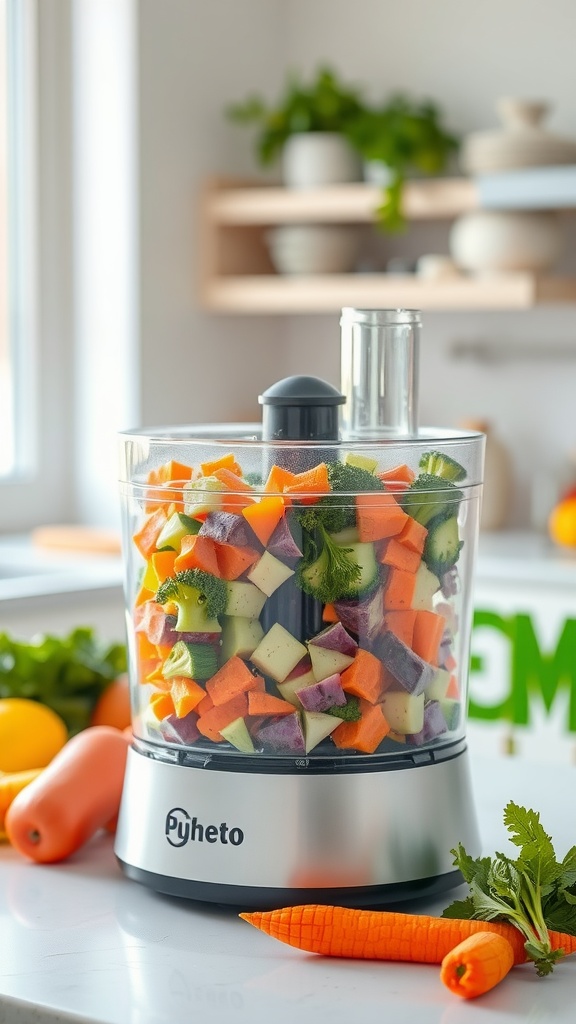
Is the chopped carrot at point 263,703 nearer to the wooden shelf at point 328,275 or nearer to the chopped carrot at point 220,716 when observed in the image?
the chopped carrot at point 220,716

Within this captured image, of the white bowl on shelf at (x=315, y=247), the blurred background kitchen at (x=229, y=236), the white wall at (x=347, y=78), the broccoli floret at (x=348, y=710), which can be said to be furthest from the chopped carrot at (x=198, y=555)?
the white bowl on shelf at (x=315, y=247)

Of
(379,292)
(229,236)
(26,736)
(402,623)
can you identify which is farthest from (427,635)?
(229,236)

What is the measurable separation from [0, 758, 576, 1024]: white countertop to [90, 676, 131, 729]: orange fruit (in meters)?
0.29

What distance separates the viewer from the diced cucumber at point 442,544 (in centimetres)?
81

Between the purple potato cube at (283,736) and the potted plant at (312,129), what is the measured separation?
238 cm

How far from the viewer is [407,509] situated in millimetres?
796

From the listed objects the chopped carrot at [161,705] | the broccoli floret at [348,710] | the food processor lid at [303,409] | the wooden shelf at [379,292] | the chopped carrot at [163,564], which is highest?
the wooden shelf at [379,292]

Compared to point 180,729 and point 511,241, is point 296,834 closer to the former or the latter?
point 180,729

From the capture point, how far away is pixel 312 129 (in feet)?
9.98

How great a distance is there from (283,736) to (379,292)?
2.20m

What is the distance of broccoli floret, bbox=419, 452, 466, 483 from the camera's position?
0.81 meters

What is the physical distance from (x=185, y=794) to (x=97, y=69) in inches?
95.3

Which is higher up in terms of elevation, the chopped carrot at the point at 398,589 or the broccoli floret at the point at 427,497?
the broccoli floret at the point at 427,497

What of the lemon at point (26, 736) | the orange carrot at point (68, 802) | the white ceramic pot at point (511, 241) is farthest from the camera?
the white ceramic pot at point (511, 241)
